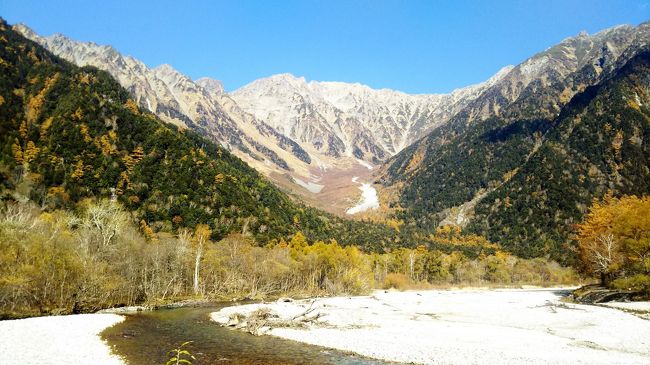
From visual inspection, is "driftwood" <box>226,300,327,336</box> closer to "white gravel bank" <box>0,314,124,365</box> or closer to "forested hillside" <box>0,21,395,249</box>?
"white gravel bank" <box>0,314,124,365</box>

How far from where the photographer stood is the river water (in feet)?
110

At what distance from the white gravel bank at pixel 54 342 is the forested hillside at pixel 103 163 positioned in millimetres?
94009

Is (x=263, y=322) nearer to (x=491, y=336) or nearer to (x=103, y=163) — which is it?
(x=491, y=336)

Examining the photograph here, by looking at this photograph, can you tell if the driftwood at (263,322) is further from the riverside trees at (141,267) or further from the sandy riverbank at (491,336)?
the riverside trees at (141,267)

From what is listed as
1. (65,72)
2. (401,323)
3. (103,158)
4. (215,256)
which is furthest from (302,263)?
(65,72)

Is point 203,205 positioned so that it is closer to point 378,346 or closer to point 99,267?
point 99,267

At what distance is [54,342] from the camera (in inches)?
A: 1375

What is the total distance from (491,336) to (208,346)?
30307 millimetres

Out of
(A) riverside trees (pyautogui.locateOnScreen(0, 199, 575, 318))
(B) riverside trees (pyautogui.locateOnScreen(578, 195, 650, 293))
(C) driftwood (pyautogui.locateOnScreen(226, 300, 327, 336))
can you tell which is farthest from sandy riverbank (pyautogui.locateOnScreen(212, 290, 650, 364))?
(A) riverside trees (pyautogui.locateOnScreen(0, 199, 575, 318))

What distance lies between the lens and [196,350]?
1442 inches

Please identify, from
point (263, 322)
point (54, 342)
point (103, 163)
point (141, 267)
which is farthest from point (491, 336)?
point (103, 163)

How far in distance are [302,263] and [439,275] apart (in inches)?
2994

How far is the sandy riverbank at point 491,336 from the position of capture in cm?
3506

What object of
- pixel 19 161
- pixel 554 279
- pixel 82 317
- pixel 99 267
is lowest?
pixel 554 279
